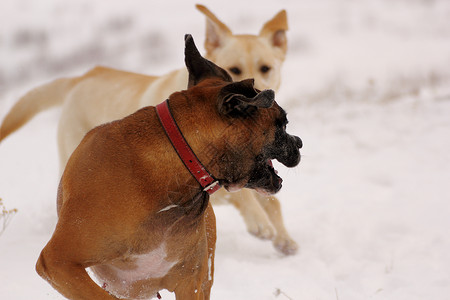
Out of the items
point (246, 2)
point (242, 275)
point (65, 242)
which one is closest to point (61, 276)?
point (65, 242)

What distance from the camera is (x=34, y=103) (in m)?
4.75

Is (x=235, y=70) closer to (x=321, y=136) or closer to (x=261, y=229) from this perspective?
(x=261, y=229)

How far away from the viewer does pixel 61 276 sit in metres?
1.96

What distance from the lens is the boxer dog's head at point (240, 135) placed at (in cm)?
209

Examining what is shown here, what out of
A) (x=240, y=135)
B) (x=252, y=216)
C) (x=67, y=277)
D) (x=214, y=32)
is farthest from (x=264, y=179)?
(x=214, y=32)

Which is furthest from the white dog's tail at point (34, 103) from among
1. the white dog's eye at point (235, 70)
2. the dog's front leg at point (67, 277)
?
the dog's front leg at point (67, 277)

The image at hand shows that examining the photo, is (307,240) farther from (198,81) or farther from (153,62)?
(153,62)

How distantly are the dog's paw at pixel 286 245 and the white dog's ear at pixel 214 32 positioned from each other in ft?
5.65

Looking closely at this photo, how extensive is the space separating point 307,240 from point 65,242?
2972mm

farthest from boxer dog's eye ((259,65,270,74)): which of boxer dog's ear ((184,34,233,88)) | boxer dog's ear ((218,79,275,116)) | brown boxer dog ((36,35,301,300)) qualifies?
boxer dog's ear ((218,79,275,116))

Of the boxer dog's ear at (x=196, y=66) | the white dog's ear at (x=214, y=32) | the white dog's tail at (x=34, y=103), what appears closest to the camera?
the boxer dog's ear at (x=196, y=66)

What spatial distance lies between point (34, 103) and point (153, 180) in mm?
3031

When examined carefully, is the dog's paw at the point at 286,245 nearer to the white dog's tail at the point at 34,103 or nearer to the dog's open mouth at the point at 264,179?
the dog's open mouth at the point at 264,179

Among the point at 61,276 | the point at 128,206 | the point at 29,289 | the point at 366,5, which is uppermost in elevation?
the point at 128,206
